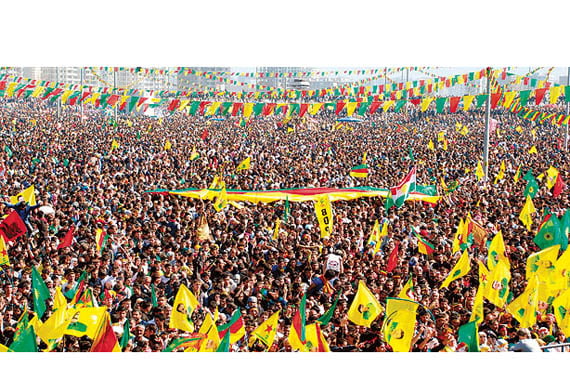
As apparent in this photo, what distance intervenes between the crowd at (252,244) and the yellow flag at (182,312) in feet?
0.31

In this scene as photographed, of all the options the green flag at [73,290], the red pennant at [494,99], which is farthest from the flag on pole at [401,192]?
the red pennant at [494,99]

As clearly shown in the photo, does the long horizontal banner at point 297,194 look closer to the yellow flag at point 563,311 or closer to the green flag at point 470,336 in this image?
the yellow flag at point 563,311

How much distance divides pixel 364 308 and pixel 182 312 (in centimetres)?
191

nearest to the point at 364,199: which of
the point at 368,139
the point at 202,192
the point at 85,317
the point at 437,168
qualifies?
the point at 202,192

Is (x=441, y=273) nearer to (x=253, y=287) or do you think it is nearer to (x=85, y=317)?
(x=253, y=287)

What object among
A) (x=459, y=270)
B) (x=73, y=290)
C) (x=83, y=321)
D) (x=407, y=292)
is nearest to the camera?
(x=83, y=321)

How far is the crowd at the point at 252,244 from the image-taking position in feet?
23.6

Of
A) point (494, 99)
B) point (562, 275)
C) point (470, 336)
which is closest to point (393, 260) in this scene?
point (562, 275)

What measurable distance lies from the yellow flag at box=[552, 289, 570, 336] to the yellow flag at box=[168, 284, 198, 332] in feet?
12.3

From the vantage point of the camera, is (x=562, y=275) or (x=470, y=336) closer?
(x=470, y=336)

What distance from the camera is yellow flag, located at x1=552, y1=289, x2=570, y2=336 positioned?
6953 mm

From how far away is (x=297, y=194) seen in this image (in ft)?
50.2

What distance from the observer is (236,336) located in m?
6.78

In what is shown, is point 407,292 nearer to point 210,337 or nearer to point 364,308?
point 364,308
